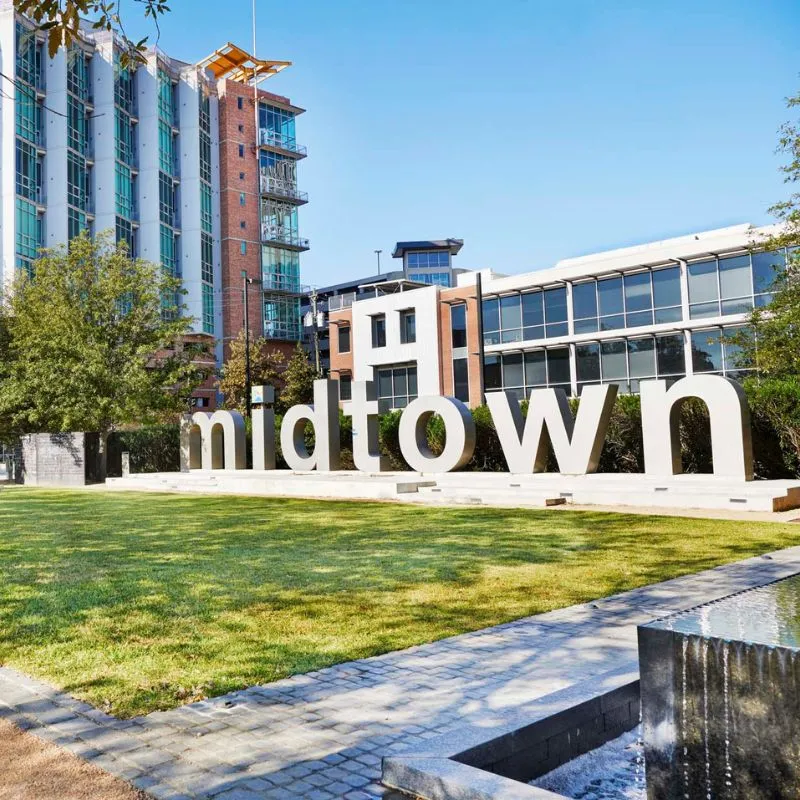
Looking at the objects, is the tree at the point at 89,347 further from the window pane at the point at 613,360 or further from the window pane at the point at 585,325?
the window pane at the point at 613,360

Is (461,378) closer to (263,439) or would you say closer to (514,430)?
(263,439)

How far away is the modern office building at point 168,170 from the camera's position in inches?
2071

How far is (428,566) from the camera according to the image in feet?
29.7

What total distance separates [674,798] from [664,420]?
1476 centimetres

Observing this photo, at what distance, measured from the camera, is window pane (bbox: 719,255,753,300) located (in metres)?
33.7

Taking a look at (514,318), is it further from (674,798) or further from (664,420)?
(674,798)

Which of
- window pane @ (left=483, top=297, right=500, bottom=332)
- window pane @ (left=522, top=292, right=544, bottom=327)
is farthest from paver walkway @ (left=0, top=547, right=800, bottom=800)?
window pane @ (left=483, top=297, right=500, bottom=332)

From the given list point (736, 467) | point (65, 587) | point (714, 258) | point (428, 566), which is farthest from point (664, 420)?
point (714, 258)

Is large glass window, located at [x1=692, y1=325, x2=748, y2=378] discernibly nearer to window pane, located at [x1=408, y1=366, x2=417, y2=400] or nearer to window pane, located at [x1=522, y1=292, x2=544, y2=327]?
window pane, located at [x1=522, y1=292, x2=544, y2=327]

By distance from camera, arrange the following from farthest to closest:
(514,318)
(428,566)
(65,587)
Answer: (514,318) → (428,566) → (65,587)

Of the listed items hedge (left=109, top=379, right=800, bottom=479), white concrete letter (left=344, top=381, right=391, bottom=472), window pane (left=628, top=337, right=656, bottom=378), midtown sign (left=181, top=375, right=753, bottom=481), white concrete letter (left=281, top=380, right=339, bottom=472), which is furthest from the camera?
window pane (left=628, top=337, right=656, bottom=378)

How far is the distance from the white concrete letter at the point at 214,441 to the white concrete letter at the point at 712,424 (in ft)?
49.6

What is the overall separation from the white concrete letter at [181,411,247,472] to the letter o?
8.03m

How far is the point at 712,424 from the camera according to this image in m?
16.1
